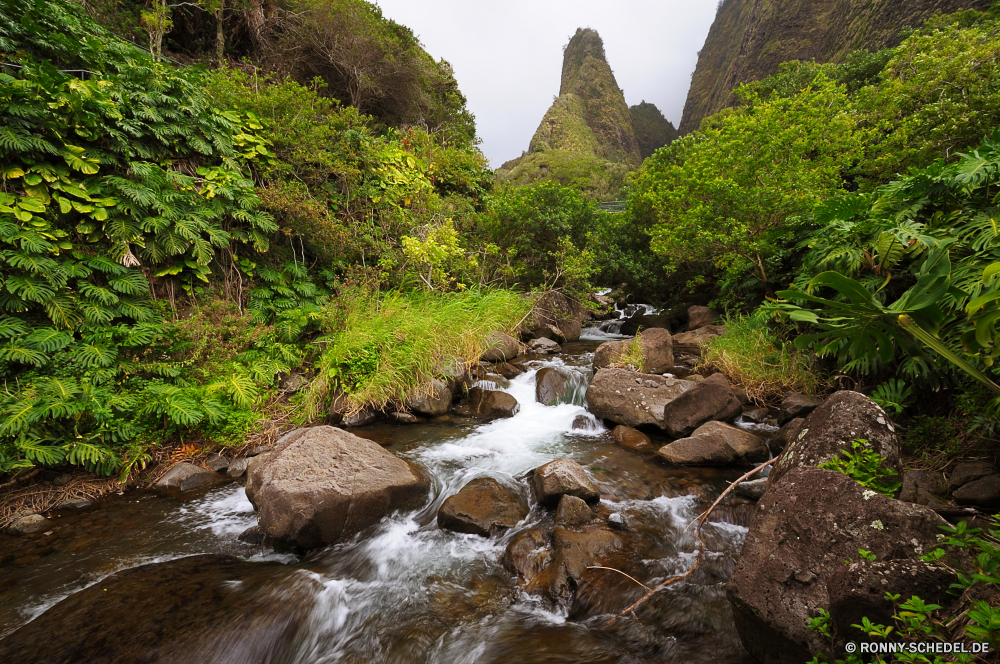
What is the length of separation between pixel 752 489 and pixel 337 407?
536cm

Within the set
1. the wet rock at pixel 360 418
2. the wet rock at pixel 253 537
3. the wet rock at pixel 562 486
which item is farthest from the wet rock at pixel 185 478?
the wet rock at pixel 562 486

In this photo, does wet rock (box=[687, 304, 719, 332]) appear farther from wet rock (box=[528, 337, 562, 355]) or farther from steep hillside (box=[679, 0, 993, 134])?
steep hillside (box=[679, 0, 993, 134])

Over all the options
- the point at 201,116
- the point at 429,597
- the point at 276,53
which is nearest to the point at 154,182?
the point at 201,116

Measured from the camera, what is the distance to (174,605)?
271 cm

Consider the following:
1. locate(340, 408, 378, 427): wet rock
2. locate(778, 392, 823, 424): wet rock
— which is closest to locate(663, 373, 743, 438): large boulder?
locate(778, 392, 823, 424): wet rock

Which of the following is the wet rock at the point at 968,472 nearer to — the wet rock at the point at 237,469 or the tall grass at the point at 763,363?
the tall grass at the point at 763,363

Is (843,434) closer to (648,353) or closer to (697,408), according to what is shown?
(697,408)

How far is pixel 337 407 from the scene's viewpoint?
561 cm

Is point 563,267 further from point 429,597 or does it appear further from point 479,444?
point 429,597

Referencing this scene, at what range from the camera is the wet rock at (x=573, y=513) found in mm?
3573

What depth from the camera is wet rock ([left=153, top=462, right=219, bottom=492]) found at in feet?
13.7

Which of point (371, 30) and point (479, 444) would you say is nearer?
point (479, 444)

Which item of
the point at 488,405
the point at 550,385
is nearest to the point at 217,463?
the point at 488,405

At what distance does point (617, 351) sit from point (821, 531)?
5690 mm
